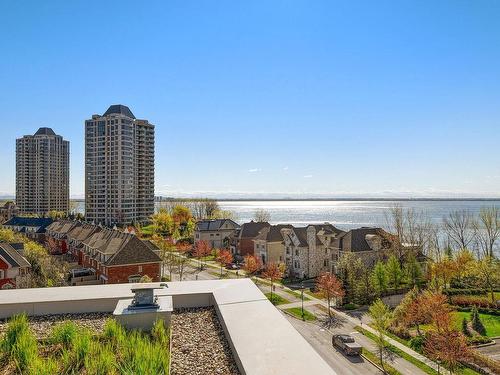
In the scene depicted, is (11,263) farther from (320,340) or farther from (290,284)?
(290,284)

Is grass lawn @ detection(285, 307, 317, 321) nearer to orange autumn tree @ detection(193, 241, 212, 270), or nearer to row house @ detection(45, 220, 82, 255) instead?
orange autumn tree @ detection(193, 241, 212, 270)

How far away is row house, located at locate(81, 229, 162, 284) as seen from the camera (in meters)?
38.8

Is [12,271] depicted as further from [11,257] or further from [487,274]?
[487,274]

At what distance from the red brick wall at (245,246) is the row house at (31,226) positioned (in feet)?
128

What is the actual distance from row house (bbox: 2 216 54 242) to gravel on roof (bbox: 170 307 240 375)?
75.2 m

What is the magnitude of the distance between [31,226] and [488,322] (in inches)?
3209

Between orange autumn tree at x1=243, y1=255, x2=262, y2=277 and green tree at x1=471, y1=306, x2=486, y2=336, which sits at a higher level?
orange autumn tree at x1=243, y1=255, x2=262, y2=277

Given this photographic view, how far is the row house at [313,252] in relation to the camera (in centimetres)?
5250

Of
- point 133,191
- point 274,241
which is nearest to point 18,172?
point 133,191

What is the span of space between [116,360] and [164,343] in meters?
0.95

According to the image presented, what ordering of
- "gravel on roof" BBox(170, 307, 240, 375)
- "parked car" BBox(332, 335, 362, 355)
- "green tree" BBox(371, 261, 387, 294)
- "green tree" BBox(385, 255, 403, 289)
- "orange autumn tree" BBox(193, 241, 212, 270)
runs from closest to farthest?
"gravel on roof" BBox(170, 307, 240, 375)
"parked car" BBox(332, 335, 362, 355)
"green tree" BBox(371, 261, 387, 294)
"green tree" BBox(385, 255, 403, 289)
"orange autumn tree" BBox(193, 241, 212, 270)

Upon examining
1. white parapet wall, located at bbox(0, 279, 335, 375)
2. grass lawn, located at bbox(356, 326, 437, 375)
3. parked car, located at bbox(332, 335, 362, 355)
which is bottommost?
grass lawn, located at bbox(356, 326, 437, 375)

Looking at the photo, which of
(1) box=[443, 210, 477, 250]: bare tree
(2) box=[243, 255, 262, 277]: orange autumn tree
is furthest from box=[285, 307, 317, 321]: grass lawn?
(1) box=[443, 210, 477, 250]: bare tree

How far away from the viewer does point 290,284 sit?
5000cm
